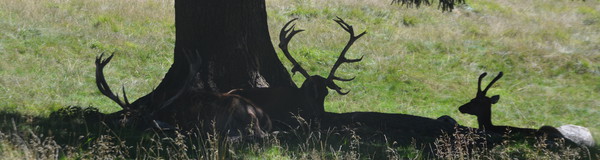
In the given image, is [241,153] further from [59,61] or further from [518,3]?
[518,3]

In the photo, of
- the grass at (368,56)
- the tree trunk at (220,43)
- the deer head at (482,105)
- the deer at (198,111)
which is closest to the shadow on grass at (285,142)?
the deer at (198,111)

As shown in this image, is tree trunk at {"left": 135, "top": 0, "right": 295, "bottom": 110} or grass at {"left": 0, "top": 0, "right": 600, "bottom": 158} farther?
grass at {"left": 0, "top": 0, "right": 600, "bottom": 158}

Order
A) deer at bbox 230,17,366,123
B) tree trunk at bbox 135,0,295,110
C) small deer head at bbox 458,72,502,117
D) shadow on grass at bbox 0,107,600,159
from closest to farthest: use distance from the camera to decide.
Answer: shadow on grass at bbox 0,107,600,159, deer at bbox 230,17,366,123, tree trunk at bbox 135,0,295,110, small deer head at bbox 458,72,502,117

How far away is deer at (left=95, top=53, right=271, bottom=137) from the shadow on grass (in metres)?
0.18

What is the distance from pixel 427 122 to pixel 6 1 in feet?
→ 35.4

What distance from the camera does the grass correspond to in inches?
528

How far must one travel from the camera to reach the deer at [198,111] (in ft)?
27.9

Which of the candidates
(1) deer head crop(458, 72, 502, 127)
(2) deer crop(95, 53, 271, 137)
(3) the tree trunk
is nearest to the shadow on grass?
(2) deer crop(95, 53, 271, 137)

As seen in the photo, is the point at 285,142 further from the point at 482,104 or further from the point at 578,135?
the point at 578,135

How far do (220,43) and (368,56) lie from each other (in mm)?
8143

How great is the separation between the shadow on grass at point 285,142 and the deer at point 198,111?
184mm

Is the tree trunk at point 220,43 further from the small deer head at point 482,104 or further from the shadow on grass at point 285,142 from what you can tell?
the small deer head at point 482,104

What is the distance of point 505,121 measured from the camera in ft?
44.9

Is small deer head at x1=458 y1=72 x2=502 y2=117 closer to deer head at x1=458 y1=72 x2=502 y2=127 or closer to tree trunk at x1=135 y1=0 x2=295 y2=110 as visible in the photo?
deer head at x1=458 y1=72 x2=502 y2=127
